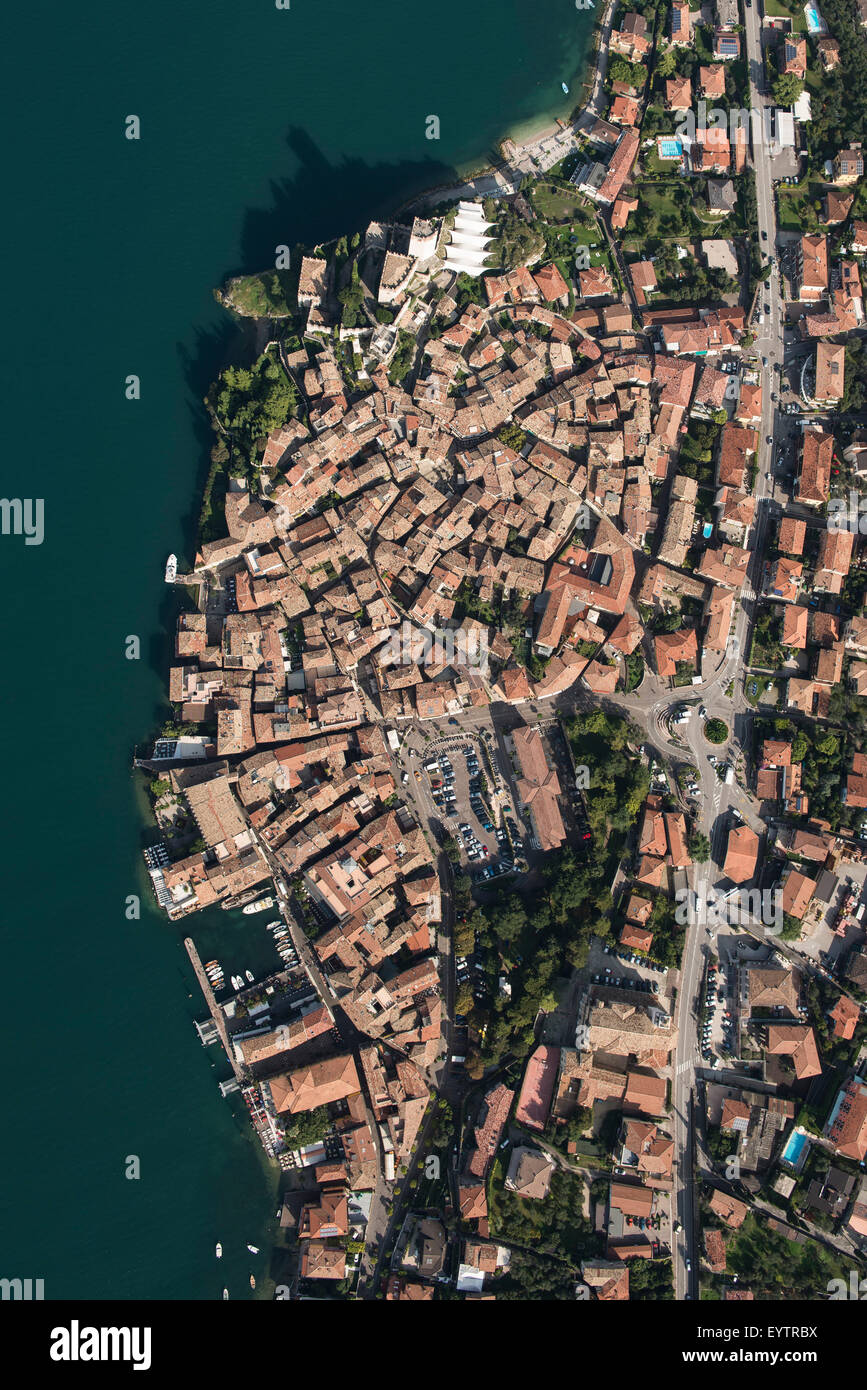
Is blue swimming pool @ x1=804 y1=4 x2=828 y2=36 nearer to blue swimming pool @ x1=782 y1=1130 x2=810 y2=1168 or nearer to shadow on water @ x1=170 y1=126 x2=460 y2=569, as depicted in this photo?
shadow on water @ x1=170 y1=126 x2=460 y2=569

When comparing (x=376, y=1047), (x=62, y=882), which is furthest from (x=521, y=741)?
(x=62, y=882)

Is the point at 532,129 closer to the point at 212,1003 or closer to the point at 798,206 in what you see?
the point at 798,206

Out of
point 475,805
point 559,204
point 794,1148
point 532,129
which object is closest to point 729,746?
point 475,805

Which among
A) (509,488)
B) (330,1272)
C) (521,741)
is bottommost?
(330,1272)

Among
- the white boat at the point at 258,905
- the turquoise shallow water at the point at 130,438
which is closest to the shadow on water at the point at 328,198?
the turquoise shallow water at the point at 130,438

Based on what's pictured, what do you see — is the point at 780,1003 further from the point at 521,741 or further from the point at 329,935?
the point at 329,935

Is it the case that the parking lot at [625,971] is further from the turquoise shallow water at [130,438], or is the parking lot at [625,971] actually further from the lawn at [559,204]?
the lawn at [559,204]
